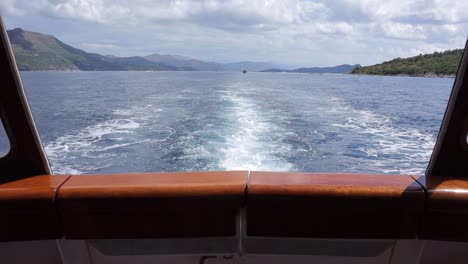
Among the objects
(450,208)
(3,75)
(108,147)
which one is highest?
(3,75)

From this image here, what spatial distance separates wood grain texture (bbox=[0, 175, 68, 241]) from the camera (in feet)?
3.99

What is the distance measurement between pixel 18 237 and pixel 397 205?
1.11 meters

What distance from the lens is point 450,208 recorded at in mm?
1234

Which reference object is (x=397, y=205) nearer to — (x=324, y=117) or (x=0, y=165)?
(x=0, y=165)

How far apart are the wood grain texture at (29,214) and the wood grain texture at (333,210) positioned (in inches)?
22.6

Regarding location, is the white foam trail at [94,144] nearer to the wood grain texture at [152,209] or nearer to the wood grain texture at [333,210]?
the wood grain texture at [152,209]

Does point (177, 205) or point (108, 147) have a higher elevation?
point (177, 205)

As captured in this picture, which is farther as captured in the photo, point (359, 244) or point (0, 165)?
point (0, 165)

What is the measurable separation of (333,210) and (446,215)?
1.10ft

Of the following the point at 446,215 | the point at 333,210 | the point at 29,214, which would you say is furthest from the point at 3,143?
the point at 446,215

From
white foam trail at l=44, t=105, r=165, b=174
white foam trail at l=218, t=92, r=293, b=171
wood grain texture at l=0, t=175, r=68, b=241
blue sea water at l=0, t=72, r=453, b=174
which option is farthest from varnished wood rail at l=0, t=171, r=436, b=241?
white foam trail at l=44, t=105, r=165, b=174

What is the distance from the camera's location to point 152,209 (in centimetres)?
122

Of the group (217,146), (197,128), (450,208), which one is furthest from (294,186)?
(197,128)

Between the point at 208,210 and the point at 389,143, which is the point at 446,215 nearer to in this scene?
the point at 208,210
